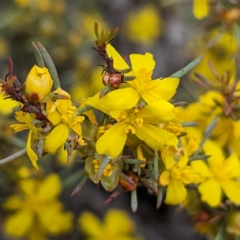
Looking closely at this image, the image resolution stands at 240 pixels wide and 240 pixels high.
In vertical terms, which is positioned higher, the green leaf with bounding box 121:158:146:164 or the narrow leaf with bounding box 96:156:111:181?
the narrow leaf with bounding box 96:156:111:181

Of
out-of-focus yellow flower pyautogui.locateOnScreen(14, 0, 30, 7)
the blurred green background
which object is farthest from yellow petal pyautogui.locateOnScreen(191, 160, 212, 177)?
out-of-focus yellow flower pyautogui.locateOnScreen(14, 0, 30, 7)

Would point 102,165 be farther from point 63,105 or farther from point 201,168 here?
point 201,168

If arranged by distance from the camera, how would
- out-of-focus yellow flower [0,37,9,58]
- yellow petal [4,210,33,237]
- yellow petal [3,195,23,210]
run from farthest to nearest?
1. out-of-focus yellow flower [0,37,9,58]
2. yellow petal [4,210,33,237]
3. yellow petal [3,195,23,210]

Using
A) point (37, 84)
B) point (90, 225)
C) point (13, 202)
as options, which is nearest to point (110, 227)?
point (90, 225)

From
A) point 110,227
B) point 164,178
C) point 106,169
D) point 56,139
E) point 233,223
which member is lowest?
point 110,227

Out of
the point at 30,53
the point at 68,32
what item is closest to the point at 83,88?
the point at 68,32

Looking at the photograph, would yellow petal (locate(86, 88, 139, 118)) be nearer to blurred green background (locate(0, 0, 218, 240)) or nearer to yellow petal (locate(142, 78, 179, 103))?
yellow petal (locate(142, 78, 179, 103))
